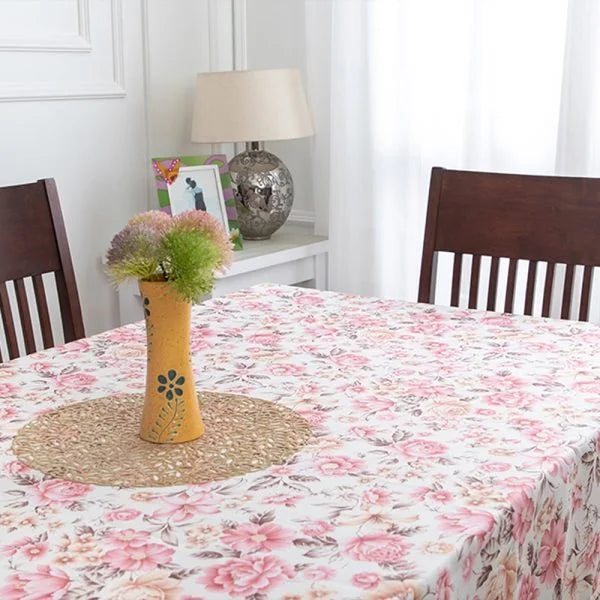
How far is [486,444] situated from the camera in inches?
49.3

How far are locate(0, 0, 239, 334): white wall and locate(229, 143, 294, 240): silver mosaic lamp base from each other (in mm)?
252

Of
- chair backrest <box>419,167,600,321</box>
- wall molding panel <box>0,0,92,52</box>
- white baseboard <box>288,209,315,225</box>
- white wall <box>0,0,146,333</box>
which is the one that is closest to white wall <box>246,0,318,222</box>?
white baseboard <box>288,209,315,225</box>

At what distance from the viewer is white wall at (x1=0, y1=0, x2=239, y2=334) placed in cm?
269

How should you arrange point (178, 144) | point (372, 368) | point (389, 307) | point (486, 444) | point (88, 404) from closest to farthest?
point (486, 444)
point (88, 404)
point (372, 368)
point (389, 307)
point (178, 144)

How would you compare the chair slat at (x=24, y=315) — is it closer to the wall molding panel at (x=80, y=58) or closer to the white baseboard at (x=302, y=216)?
the wall molding panel at (x=80, y=58)

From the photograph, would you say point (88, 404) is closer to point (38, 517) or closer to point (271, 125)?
point (38, 517)

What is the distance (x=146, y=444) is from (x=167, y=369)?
9 cm

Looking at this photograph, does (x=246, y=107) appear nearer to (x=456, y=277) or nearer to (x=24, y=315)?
(x=456, y=277)

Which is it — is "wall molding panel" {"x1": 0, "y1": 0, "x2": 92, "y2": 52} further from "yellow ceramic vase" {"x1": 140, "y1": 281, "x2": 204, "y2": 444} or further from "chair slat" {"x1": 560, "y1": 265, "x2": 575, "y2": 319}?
"yellow ceramic vase" {"x1": 140, "y1": 281, "x2": 204, "y2": 444}

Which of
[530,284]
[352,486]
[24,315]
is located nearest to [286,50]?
[530,284]

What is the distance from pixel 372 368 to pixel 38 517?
659mm

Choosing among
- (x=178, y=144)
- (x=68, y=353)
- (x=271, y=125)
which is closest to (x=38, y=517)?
(x=68, y=353)

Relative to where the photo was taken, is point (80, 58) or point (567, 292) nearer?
point (567, 292)

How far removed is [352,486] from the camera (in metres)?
1.12
